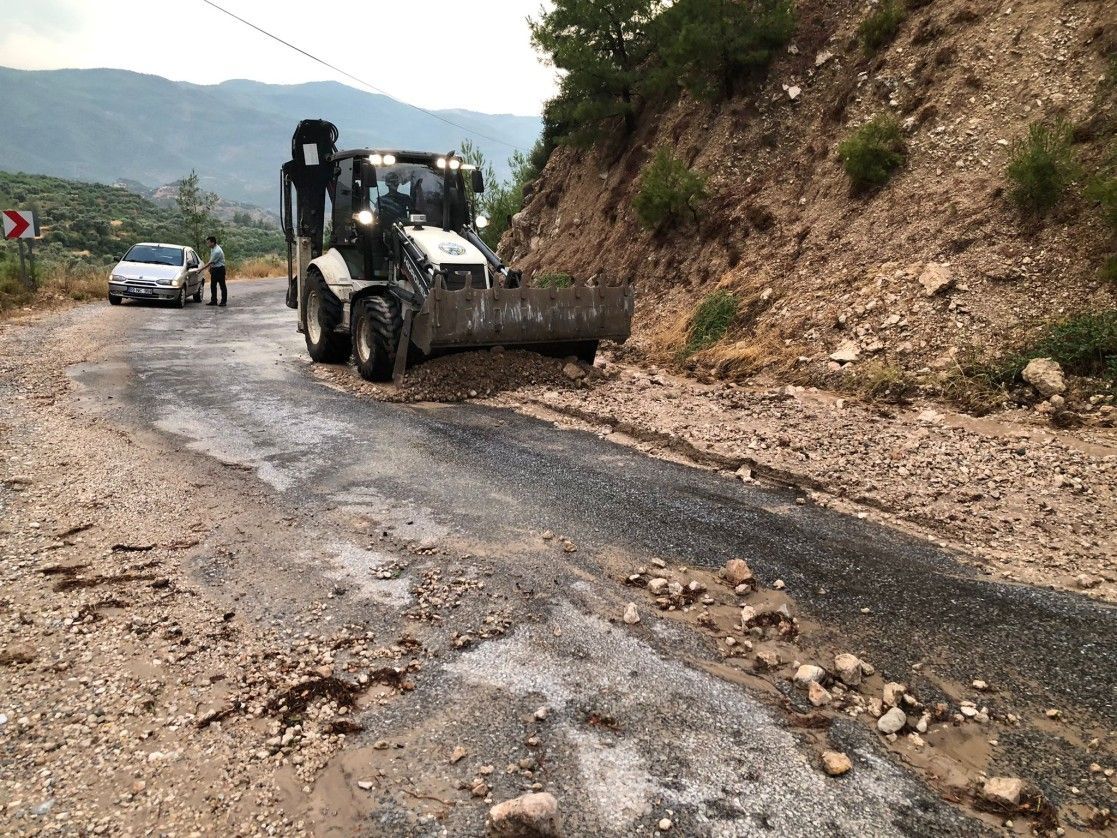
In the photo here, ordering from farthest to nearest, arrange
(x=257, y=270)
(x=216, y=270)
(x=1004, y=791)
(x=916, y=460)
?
(x=257, y=270) → (x=216, y=270) → (x=916, y=460) → (x=1004, y=791)

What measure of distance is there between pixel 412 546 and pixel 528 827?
2.41 m

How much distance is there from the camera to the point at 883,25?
12.7m

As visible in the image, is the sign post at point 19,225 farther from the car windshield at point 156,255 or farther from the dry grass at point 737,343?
the dry grass at point 737,343

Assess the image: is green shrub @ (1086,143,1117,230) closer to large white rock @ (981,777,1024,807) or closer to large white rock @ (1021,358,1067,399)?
large white rock @ (1021,358,1067,399)

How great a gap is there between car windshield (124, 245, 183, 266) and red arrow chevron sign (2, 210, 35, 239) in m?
2.09

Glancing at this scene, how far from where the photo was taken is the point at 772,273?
11492mm

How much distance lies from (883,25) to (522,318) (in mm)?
8892

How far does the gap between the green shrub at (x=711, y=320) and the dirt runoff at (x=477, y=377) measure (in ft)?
7.26

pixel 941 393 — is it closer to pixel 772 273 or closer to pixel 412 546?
pixel 772 273

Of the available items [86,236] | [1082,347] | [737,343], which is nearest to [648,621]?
[1082,347]

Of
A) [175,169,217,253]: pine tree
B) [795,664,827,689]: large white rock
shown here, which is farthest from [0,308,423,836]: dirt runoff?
[175,169,217,253]: pine tree

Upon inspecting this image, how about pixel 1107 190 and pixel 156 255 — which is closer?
pixel 1107 190

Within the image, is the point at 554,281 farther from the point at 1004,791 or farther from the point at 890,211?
the point at 1004,791

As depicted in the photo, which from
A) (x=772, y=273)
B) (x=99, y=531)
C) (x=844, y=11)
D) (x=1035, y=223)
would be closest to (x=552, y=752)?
(x=99, y=531)
